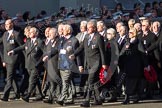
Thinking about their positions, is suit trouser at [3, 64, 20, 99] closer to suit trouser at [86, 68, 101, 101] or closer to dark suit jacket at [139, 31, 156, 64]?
suit trouser at [86, 68, 101, 101]

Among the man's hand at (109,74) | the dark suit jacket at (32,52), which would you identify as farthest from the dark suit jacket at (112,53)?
the dark suit jacket at (32,52)

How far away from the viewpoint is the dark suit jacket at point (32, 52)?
45.5 feet

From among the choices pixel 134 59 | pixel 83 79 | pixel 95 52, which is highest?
pixel 95 52

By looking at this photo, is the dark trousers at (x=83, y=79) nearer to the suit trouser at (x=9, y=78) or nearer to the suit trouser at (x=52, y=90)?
the suit trouser at (x=52, y=90)

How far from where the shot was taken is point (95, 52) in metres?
13.1

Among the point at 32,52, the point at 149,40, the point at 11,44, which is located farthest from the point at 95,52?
the point at 11,44

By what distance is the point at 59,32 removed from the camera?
13.6 meters

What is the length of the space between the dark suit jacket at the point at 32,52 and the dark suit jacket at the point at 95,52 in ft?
3.51

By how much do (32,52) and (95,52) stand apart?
5.37 feet

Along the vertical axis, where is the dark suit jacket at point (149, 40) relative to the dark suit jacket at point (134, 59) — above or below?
above

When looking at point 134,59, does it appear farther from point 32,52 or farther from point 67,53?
point 32,52

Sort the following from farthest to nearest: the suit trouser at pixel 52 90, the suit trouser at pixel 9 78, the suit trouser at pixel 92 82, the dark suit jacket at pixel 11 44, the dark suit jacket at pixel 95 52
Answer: the dark suit jacket at pixel 11 44
the suit trouser at pixel 9 78
the suit trouser at pixel 52 90
the suit trouser at pixel 92 82
the dark suit jacket at pixel 95 52

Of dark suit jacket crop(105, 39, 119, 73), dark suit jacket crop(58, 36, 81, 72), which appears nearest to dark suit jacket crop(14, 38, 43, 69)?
dark suit jacket crop(58, 36, 81, 72)

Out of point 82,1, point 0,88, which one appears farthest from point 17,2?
point 0,88
